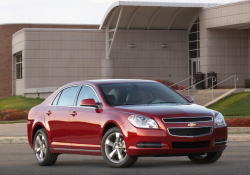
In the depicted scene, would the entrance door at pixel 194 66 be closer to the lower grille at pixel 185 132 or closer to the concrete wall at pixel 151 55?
the concrete wall at pixel 151 55

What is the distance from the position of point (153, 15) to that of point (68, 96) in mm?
29667

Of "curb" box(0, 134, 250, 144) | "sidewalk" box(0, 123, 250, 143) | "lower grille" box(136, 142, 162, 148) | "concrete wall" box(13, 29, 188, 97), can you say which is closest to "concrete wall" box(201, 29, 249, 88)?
"concrete wall" box(13, 29, 188, 97)

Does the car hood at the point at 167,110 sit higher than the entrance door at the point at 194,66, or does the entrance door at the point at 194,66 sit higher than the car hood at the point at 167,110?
the entrance door at the point at 194,66

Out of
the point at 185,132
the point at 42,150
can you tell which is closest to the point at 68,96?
the point at 42,150

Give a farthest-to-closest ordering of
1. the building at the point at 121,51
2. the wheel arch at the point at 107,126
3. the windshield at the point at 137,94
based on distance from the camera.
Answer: the building at the point at 121,51
the windshield at the point at 137,94
the wheel arch at the point at 107,126

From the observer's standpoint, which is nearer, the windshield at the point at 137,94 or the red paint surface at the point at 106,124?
the red paint surface at the point at 106,124

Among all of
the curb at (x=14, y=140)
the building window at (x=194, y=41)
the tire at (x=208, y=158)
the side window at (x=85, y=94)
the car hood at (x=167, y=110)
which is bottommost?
the curb at (x=14, y=140)

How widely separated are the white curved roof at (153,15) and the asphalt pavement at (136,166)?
82.6 ft

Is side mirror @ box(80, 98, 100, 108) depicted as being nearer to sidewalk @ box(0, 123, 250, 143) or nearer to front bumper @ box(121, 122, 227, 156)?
front bumper @ box(121, 122, 227, 156)

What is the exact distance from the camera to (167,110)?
29.6 feet

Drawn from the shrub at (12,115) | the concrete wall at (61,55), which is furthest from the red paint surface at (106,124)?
the concrete wall at (61,55)

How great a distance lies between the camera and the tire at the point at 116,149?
356 inches

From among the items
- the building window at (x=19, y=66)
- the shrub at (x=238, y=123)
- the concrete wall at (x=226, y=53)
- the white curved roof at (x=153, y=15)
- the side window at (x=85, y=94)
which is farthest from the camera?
the building window at (x=19, y=66)

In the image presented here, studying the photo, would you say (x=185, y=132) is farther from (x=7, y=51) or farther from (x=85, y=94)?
(x=7, y=51)
